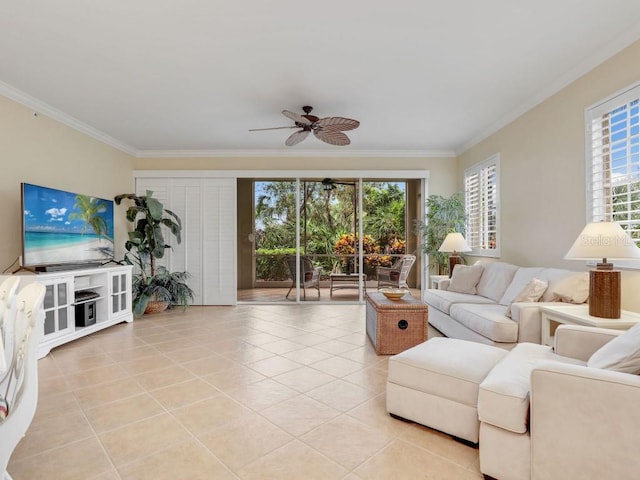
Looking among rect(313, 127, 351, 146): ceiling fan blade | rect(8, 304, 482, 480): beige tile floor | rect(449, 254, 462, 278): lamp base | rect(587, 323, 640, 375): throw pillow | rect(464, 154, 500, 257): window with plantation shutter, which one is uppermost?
rect(313, 127, 351, 146): ceiling fan blade

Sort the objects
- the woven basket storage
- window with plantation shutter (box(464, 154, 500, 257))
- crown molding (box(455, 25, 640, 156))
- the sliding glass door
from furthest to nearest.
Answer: the sliding glass door
window with plantation shutter (box(464, 154, 500, 257))
the woven basket storage
crown molding (box(455, 25, 640, 156))

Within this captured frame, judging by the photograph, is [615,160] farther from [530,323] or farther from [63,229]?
[63,229]

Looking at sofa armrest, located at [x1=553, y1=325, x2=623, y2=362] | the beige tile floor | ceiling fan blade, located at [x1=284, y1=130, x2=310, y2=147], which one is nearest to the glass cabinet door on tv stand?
the beige tile floor

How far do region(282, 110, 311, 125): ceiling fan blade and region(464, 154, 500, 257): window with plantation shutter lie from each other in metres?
2.66

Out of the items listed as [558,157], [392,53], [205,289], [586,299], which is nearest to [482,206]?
[558,157]

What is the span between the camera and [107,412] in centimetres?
225

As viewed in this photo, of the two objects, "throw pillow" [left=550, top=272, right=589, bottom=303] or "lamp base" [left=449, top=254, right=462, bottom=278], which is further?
"lamp base" [left=449, top=254, right=462, bottom=278]

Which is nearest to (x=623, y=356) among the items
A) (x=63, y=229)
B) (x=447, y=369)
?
(x=447, y=369)

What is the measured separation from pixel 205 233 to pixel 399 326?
397cm

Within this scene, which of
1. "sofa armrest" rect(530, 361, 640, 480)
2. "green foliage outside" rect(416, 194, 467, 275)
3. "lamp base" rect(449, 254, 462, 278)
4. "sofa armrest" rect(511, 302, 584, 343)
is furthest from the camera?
"green foliage outside" rect(416, 194, 467, 275)

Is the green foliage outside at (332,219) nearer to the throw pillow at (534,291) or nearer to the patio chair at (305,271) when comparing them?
the patio chair at (305,271)

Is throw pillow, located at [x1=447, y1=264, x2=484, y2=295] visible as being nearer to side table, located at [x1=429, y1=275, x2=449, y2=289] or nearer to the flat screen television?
side table, located at [x1=429, y1=275, x2=449, y2=289]

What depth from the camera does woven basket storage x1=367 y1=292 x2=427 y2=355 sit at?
10.7 ft

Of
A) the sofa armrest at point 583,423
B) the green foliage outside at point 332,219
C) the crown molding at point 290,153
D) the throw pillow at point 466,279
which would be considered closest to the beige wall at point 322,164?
the crown molding at point 290,153
